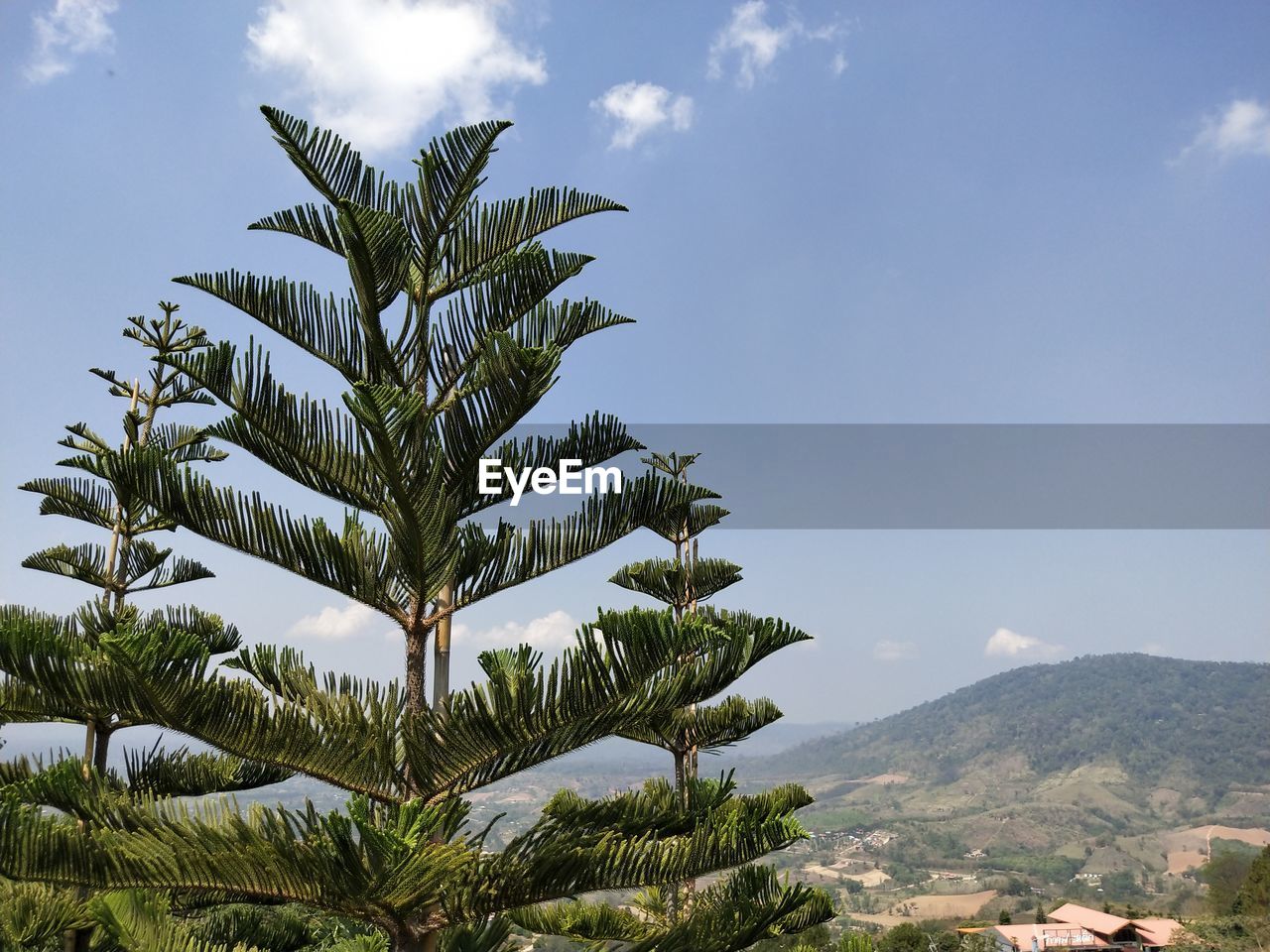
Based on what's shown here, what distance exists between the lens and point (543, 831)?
239 centimetres

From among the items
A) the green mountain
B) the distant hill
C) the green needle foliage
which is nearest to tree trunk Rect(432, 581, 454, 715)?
Result: the green needle foliage

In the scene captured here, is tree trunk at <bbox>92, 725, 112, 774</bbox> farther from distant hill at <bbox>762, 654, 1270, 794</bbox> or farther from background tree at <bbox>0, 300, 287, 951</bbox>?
distant hill at <bbox>762, 654, 1270, 794</bbox>

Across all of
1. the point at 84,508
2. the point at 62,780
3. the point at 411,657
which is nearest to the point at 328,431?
the point at 411,657

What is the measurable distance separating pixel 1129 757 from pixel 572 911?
6001 inches

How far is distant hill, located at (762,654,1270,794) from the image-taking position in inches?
4941

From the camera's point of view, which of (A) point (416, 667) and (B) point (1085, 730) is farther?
(B) point (1085, 730)

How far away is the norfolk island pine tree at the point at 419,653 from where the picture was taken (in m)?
2.14

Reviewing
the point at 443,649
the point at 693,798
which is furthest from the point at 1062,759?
the point at 443,649

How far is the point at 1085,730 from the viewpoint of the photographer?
144000 mm

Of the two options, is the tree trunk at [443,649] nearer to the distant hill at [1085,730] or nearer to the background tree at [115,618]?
the background tree at [115,618]

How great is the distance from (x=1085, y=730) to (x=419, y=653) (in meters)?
168

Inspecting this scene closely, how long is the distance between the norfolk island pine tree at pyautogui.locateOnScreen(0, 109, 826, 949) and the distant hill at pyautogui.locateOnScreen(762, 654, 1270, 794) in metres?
142

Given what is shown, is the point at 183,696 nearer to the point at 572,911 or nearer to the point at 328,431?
the point at 328,431

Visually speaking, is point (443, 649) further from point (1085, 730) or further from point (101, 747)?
point (1085, 730)
